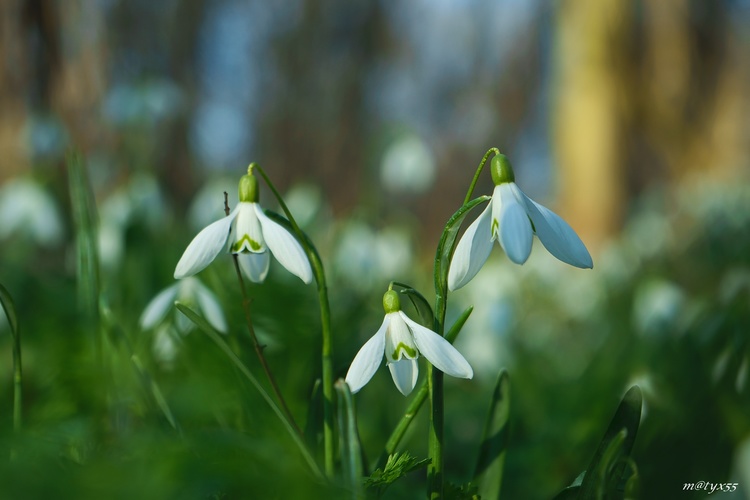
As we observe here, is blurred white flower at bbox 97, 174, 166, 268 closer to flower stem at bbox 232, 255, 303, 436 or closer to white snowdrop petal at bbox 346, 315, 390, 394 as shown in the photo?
flower stem at bbox 232, 255, 303, 436

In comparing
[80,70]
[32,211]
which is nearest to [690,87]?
[80,70]

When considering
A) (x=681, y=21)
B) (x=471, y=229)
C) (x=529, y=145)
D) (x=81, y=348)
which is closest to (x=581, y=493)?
(x=471, y=229)

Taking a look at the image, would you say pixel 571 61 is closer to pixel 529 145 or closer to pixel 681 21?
pixel 681 21

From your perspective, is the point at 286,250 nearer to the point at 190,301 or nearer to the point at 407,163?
the point at 190,301

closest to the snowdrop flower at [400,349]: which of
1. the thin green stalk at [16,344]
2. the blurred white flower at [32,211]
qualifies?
the thin green stalk at [16,344]

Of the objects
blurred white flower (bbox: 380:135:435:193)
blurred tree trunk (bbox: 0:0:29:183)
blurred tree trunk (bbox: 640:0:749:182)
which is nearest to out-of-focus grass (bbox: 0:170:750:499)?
blurred tree trunk (bbox: 0:0:29:183)

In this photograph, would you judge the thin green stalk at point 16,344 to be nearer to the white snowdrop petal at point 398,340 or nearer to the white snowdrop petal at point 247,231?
the white snowdrop petal at point 247,231
